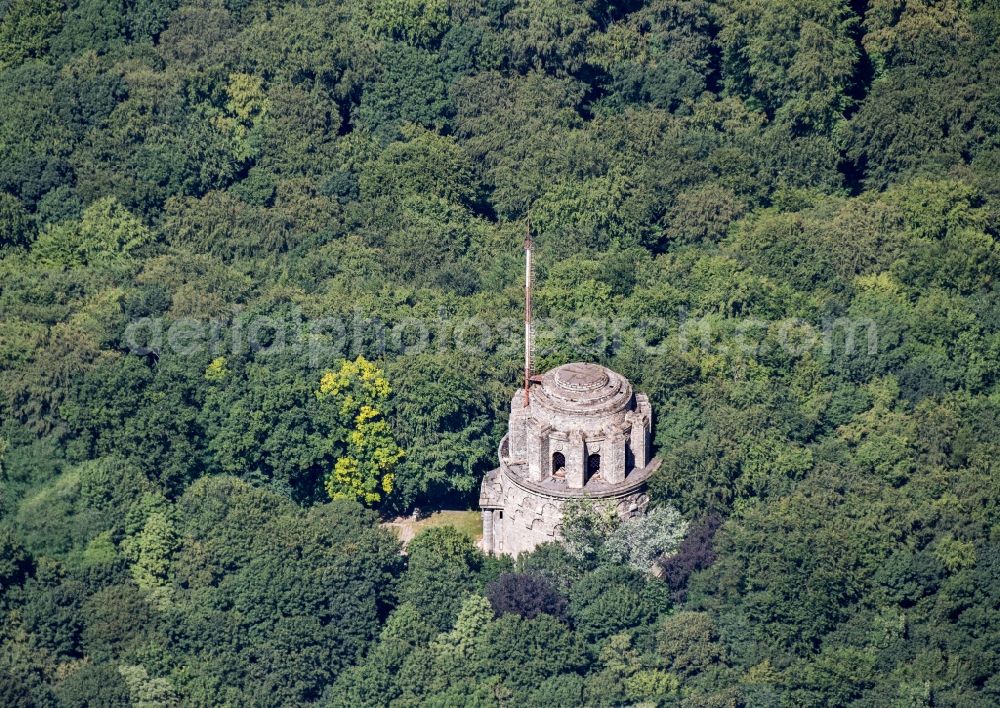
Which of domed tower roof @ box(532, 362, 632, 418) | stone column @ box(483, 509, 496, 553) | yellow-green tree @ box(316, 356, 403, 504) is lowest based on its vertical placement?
stone column @ box(483, 509, 496, 553)

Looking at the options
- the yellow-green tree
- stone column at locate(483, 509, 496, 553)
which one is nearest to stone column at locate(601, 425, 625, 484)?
stone column at locate(483, 509, 496, 553)

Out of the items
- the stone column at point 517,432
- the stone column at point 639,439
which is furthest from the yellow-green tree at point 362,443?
the stone column at point 639,439

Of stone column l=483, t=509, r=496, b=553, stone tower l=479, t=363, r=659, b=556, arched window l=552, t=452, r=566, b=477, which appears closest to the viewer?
stone tower l=479, t=363, r=659, b=556

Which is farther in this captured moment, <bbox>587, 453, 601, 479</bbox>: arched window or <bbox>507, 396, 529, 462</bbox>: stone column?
<bbox>507, 396, 529, 462</bbox>: stone column

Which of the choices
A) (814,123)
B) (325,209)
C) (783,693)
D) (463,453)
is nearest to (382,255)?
(325,209)

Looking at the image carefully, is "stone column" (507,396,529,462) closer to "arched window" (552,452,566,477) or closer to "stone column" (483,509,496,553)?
"arched window" (552,452,566,477)
